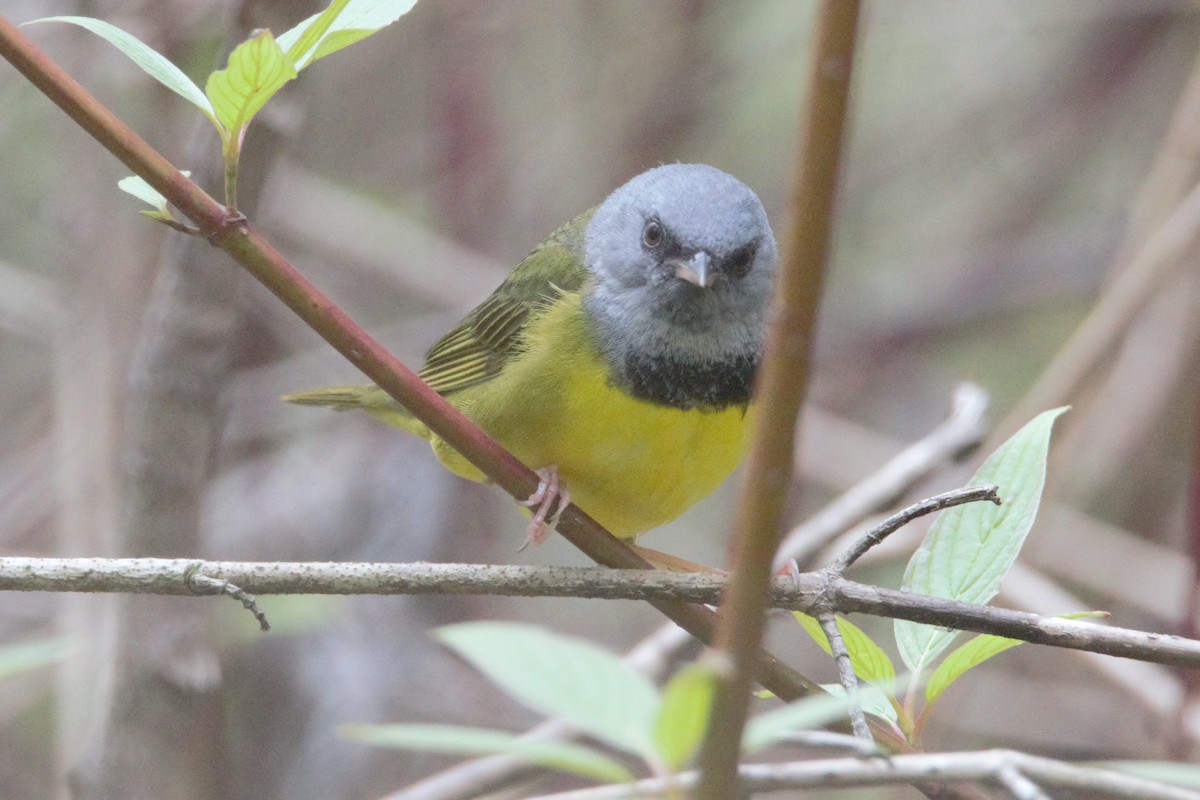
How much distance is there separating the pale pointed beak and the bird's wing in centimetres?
34

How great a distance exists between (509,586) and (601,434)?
1066mm

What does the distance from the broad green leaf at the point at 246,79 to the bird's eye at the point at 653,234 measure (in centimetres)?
175

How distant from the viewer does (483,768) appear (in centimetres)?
307

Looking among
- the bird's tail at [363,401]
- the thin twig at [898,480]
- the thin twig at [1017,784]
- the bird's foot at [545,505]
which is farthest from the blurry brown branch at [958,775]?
the bird's tail at [363,401]

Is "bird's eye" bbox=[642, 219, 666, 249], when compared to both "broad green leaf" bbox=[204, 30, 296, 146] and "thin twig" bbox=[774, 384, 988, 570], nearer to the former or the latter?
"thin twig" bbox=[774, 384, 988, 570]

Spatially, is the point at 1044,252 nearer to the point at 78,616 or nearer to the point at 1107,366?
the point at 1107,366

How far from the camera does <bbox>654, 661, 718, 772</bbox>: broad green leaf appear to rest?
971 mm

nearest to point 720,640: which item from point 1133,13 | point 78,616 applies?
point 78,616

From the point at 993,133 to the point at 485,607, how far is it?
136 inches

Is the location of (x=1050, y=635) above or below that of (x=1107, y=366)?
below

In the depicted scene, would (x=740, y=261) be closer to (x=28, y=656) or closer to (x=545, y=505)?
(x=545, y=505)

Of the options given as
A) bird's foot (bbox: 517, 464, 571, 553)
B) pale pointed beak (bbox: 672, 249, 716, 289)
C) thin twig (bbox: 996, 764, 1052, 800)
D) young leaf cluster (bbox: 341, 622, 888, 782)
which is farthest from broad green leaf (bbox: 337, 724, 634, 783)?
pale pointed beak (bbox: 672, 249, 716, 289)

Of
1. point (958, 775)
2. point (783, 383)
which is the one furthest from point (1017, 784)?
point (783, 383)

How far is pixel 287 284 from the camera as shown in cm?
164
